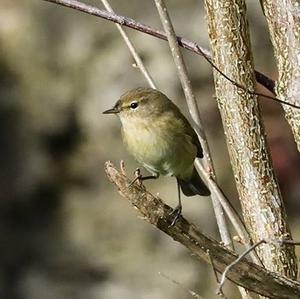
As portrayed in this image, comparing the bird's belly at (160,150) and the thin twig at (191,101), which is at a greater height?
the bird's belly at (160,150)

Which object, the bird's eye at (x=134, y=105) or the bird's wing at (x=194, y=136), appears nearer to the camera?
the bird's wing at (x=194, y=136)

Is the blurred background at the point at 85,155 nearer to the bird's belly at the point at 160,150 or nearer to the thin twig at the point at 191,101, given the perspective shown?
the bird's belly at the point at 160,150

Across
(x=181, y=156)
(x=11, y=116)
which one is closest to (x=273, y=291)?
(x=181, y=156)

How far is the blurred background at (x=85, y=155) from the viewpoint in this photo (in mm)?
7809

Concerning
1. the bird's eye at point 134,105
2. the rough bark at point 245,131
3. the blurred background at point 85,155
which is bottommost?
the rough bark at point 245,131

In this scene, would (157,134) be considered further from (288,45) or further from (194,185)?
(288,45)

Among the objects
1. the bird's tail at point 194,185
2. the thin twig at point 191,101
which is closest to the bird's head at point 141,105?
the bird's tail at point 194,185

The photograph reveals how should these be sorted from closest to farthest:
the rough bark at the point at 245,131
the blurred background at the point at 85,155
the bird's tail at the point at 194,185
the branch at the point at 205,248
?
the branch at the point at 205,248 → the rough bark at the point at 245,131 → the bird's tail at the point at 194,185 → the blurred background at the point at 85,155

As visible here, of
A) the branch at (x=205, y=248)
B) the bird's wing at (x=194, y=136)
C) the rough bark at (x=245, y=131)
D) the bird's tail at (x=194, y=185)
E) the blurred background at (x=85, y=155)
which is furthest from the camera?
the blurred background at (x=85, y=155)

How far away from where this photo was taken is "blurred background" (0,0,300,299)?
25.6 ft

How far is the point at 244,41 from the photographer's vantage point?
243cm

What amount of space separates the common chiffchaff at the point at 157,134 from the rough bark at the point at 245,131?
1159 millimetres

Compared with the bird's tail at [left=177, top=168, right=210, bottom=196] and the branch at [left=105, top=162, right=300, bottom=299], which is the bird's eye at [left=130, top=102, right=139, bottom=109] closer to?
the bird's tail at [left=177, top=168, right=210, bottom=196]

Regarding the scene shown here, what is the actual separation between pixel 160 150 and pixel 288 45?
4.82ft
